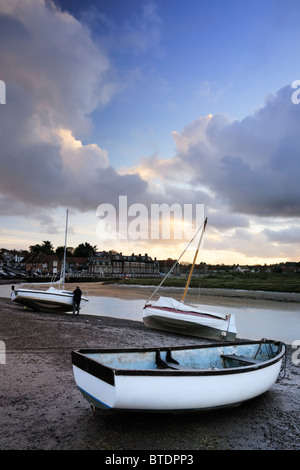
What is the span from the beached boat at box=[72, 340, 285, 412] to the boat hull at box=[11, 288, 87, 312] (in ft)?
53.0

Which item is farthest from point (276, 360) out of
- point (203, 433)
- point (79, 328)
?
point (79, 328)

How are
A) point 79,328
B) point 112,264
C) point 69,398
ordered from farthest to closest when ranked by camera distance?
1. point 112,264
2. point 79,328
3. point 69,398

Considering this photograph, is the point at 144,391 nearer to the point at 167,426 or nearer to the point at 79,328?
the point at 167,426

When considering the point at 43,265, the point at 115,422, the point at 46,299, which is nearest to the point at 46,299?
the point at 46,299

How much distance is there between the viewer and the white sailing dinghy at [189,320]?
15258mm

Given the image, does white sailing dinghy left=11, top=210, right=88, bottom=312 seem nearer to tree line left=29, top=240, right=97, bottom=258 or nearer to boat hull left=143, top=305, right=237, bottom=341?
boat hull left=143, top=305, right=237, bottom=341

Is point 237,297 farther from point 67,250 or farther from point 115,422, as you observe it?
point 67,250

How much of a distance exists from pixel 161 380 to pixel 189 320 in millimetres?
10485

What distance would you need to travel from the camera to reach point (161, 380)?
533 cm

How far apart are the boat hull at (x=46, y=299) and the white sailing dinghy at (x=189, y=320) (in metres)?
7.81

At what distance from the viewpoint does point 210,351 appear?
26.8 ft

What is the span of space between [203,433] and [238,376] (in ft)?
4.15

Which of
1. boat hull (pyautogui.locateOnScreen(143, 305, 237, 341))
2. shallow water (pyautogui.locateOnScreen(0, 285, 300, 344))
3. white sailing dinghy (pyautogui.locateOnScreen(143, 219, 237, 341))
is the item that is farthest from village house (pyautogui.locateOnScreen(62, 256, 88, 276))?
boat hull (pyautogui.locateOnScreen(143, 305, 237, 341))

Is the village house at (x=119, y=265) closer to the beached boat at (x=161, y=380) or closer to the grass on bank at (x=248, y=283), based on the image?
the grass on bank at (x=248, y=283)
